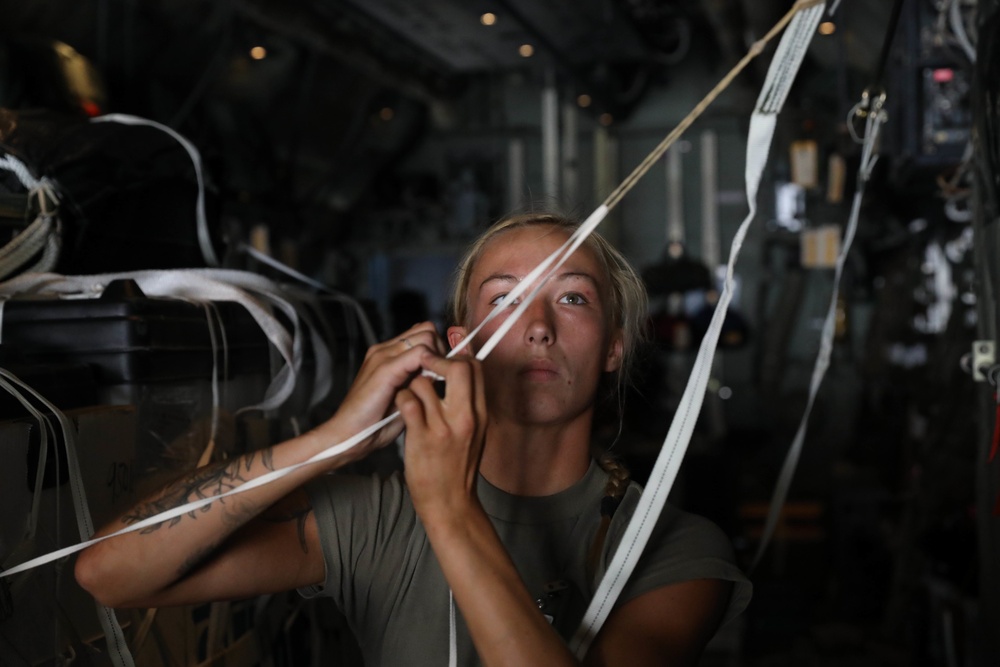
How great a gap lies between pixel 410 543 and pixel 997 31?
136cm

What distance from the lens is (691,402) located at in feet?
4.37

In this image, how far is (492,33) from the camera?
543cm

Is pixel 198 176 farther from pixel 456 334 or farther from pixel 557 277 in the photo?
pixel 557 277

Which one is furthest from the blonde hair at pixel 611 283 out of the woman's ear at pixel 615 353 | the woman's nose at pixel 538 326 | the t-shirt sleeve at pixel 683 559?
the t-shirt sleeve at pixel 683 559

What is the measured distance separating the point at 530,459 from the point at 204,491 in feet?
1.69

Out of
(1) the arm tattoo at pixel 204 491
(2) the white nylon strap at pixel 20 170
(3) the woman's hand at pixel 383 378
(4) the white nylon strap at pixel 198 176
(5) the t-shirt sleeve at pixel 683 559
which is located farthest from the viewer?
(4) the white nylon strap at pixel 198 176

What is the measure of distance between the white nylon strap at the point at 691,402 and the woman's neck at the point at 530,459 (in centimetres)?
35

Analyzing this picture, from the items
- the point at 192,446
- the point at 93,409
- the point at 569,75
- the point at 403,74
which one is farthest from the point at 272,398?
the point at 403,74

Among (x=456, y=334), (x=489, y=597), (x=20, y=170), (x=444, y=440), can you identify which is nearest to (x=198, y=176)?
(x=20, y=170)

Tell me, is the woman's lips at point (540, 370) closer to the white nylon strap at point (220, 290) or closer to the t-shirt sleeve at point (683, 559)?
the t-shirt sleeve at point (683, 559)

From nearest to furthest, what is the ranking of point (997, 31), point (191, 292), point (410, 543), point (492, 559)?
1. point (492, 559)
2. point (410, 543)
3. point (997, 31)
4. point (191, 292)

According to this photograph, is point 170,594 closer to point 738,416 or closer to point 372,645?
point 372,645

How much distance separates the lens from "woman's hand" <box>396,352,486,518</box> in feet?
3.92

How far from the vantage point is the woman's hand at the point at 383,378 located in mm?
1290
